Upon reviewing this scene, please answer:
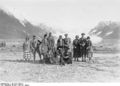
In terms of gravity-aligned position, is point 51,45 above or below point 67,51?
above

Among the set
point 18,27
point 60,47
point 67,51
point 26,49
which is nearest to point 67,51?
point 67,51

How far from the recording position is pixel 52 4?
364 inches

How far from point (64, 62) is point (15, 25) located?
3.86m

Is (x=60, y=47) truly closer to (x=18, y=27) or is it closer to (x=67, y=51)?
(x=67, y=51)

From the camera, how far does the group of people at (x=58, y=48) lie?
1080cm

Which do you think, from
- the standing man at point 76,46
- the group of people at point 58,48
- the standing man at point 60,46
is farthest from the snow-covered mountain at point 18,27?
the standing man at point 76,46

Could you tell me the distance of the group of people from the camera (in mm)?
10797

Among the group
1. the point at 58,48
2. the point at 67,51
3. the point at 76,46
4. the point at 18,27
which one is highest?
the point at 18,27

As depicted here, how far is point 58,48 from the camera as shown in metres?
10.9

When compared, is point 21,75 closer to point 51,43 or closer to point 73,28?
point 51,43

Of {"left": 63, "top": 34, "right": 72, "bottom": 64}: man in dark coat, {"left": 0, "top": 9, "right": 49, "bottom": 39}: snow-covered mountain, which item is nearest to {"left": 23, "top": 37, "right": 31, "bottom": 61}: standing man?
{"left": 0, "top": 9, "right": 49, "bottom": 39}: snow-covered mountain

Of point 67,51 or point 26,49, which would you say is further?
point 26,49

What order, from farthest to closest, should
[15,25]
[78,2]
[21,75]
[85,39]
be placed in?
1. [15,25]
2. [85,39]
3. [78,2]
4. [21,75]

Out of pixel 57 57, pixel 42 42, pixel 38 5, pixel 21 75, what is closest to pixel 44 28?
pixel 42 42
